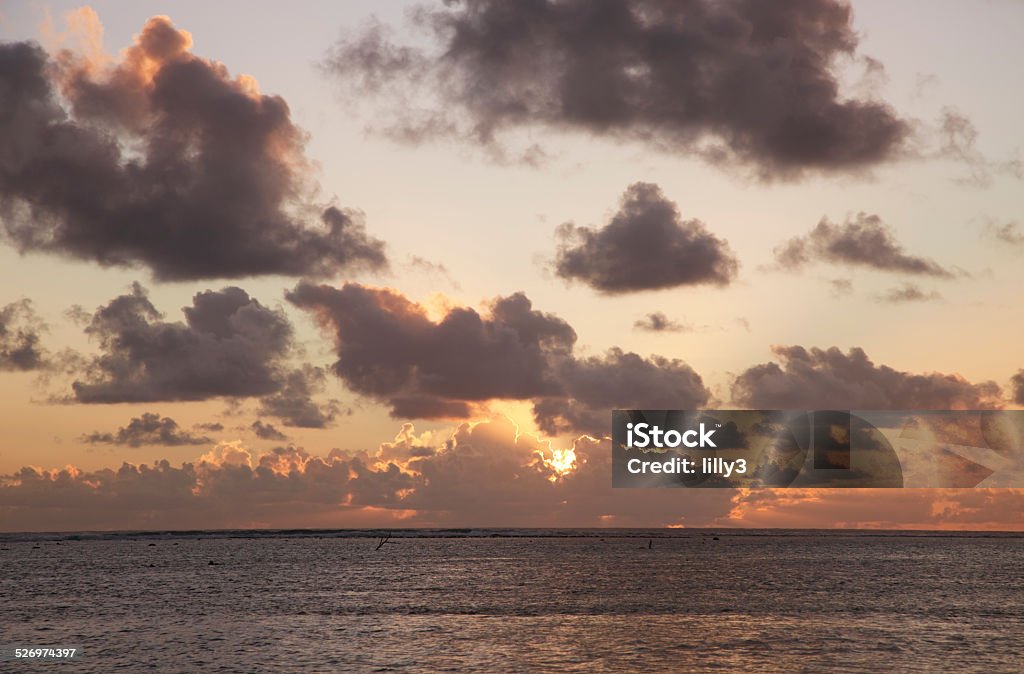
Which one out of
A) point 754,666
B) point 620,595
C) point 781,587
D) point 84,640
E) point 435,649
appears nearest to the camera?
point 754,666

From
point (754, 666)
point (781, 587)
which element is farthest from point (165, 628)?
point (781, 587)

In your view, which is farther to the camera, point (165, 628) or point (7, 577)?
point (7, 577)

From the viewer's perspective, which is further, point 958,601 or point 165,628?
point 958,601

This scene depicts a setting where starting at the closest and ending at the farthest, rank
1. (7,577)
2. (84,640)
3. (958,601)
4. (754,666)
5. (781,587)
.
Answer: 1. (754,666)
2. (84,640)
3. (958,601)
4. (781,587)
5. (7,577)

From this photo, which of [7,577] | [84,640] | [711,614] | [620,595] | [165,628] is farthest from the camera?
[7,577]

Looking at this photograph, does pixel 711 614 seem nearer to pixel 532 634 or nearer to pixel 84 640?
pixel 532 634

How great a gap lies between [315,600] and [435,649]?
51034 mm

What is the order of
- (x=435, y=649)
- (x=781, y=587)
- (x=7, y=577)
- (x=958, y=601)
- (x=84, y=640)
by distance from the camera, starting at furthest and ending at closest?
(x=7, y=577) < (x=781, y=587) < (x=958, y=601) < (x=84, y=640) < (x=435, y=649)

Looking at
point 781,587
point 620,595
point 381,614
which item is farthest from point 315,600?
point 781,587

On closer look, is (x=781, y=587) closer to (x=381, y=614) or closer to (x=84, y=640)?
(x=381, y=614)

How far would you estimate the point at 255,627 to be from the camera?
324 feet

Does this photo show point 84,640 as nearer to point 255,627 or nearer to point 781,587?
point 255,627

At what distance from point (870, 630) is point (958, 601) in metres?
39.6

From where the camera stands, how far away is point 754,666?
2886 inches
